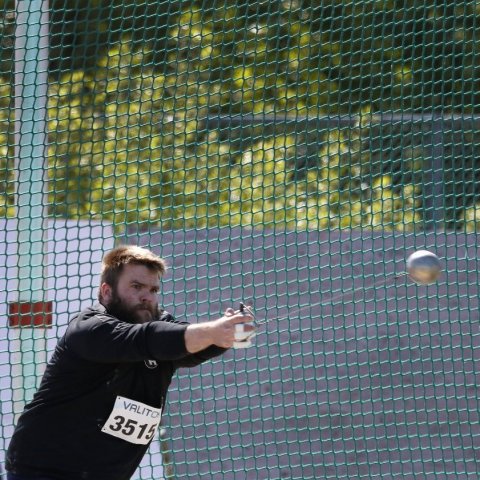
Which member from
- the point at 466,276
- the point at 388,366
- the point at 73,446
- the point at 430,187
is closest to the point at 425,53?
the point at 430,187

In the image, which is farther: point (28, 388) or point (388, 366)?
point (388, 366)

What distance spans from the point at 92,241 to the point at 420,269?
7.09ft

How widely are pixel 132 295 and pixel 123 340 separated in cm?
33

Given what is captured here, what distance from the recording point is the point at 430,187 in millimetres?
5902

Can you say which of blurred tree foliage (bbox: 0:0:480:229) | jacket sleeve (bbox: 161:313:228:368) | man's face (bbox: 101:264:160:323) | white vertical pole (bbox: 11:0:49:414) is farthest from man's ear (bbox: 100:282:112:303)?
blurred tree foliage (bbox: 0:0:480:229)

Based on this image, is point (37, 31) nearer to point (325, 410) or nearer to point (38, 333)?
point (38, 333)

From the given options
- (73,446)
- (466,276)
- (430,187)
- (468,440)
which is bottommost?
(468,440)

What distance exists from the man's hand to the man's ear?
0.49 m

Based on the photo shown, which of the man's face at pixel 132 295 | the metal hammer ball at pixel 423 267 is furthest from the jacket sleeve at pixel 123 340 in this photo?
the metal hammer ball at pixel 423 267

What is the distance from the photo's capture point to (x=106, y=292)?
12.6 ft

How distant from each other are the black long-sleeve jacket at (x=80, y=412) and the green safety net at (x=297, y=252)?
5.61ft

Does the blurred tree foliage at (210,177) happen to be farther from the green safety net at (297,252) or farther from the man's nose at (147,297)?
the man's nose at (147,297)

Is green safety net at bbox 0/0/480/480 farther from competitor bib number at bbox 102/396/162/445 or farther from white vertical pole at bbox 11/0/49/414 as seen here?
competitor bib number at bbox 102/396/162/445

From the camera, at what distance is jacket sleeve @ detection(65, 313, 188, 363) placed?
3.43 meters
